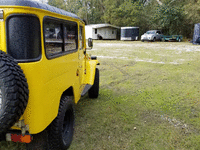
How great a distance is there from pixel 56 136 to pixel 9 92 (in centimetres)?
111

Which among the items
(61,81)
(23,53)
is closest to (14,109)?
(23,53)

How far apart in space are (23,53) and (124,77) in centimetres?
590

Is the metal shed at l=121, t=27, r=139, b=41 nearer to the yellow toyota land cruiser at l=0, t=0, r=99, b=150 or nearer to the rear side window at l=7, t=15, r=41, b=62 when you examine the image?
the yellow toyota land cruiser at l=0, t=0, r=99, b=150

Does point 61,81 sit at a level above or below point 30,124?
above

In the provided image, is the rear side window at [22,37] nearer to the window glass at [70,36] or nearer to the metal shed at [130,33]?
the window glass at [70,36]

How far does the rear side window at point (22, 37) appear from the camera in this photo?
2.04 meters

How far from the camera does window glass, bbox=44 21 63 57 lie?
242 centimetres

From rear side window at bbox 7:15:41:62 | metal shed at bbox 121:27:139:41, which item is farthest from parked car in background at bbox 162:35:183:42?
rear side window at bbox 7:15:41:62

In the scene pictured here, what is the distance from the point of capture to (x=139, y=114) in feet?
14.3

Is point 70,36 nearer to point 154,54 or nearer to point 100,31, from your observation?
point 154,54

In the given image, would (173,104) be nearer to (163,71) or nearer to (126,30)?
(163,71)

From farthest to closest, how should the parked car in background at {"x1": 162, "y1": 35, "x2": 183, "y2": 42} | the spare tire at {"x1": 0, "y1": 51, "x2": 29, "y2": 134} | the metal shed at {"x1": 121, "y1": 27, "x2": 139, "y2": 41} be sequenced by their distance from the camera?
the metal shed at {"x1": 121, "y1": 27, "x2": 139, "y2": 41}, the parked car in background at {"x1": 162, "y1": 35, "x2": 183, "y2": 42}, the spare tire at {"x1": 0, "y1": 51, "x2": 29, "y2": 134}

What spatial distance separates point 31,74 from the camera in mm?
2057

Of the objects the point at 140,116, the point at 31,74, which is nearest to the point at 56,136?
the point at 31,74
